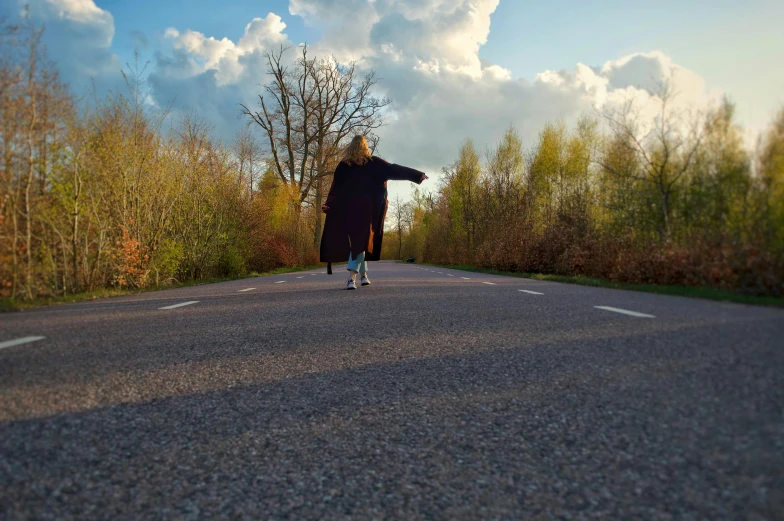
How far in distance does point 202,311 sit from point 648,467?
5834 millimetres

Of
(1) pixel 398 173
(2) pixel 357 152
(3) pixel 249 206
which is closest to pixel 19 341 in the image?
(2) pixel 357 152

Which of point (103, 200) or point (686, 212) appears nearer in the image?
point (686, 212)

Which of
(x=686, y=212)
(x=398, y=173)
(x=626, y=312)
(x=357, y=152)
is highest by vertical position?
(x=357, y=152)

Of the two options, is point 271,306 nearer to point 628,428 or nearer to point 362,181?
point 362,181

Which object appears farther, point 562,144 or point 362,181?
point 562,144

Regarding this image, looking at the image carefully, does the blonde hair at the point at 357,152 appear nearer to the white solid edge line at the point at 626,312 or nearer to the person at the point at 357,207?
the person at the point at 357,207

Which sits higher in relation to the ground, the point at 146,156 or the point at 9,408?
the point at 146,156

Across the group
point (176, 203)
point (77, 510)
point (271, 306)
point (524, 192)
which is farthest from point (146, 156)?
point (524, 192)

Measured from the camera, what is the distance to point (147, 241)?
12891 mm

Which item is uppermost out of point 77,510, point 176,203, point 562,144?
point 562,144

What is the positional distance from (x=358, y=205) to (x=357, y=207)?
0.14 ft

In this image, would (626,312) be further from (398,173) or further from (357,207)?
(357,207)

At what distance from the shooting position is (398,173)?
1028cm

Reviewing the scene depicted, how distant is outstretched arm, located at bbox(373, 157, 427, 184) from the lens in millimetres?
10148
